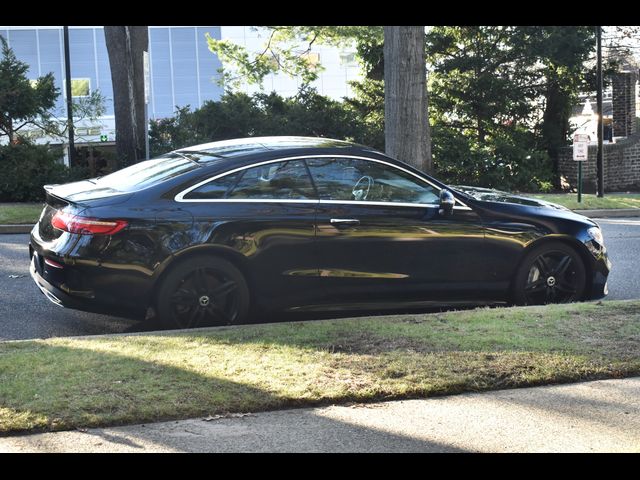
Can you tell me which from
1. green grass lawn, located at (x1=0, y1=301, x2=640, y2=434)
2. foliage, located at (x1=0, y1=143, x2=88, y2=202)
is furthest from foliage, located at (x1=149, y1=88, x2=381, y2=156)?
green grass lawn, located at (x1=0, y1=301, x2=640, y2=434)

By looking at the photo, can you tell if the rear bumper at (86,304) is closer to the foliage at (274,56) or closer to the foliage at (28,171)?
the foliage at (28,171)

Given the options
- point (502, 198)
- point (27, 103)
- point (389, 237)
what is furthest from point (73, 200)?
point (27, 103)

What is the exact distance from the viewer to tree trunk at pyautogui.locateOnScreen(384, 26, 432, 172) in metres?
12.0

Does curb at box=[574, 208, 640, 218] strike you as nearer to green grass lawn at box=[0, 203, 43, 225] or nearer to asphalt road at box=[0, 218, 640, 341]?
asphalt road at box=[0, 218, 640, 341]

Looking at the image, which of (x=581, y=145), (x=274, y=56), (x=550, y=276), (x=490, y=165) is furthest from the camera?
(x=274, y=56)

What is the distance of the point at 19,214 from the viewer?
1535 cm

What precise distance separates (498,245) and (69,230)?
12.2 feet

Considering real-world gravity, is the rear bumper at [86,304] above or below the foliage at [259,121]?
below

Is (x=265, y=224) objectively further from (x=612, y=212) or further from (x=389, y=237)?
(x=612, y=212)

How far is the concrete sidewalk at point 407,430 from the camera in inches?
169

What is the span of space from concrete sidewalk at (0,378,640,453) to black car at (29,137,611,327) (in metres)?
2.32

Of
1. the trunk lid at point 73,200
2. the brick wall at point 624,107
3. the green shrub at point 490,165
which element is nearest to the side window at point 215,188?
the trunk lid at point 73,200

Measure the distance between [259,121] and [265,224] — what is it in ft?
55.2
